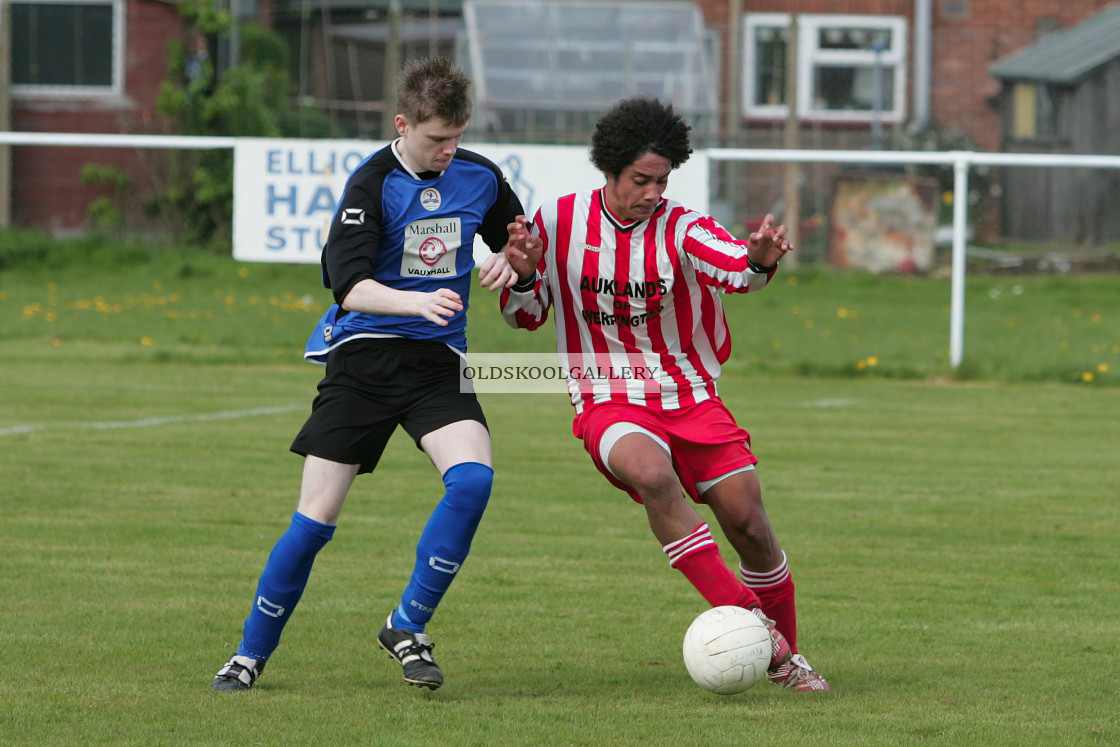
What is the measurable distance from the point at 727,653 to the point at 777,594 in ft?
1.66

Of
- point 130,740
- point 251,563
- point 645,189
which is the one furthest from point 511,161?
point 130,740

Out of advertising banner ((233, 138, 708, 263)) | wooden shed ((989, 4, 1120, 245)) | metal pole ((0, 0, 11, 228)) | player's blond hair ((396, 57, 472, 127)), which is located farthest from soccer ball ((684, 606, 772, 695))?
metal pole ((0, 0, 11, 228))

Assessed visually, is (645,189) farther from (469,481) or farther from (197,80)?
(197,80)

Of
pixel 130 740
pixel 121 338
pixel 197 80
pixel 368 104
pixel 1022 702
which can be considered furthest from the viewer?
pixel 368 104

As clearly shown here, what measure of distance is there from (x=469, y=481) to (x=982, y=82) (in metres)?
A: 20.9

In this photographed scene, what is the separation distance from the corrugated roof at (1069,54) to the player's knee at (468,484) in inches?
705

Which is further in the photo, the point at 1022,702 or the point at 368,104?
the point at 368,104

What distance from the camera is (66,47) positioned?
1952 centimetres

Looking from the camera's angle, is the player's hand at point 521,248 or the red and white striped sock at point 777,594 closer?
the player's hand at point 521,248

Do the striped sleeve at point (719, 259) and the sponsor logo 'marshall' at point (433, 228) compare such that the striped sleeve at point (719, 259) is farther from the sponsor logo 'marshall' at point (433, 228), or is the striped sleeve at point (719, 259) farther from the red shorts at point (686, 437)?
the sponsor logo 'marshall' at point (433, 228)

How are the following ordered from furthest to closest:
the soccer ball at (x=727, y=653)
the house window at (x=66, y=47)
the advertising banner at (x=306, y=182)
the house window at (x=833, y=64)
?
the house window at (x=833, y=64), the house window at (x=66, y=47), the advertising banner at (x=306, y=182), the soccer ball at (x=727, y=653)

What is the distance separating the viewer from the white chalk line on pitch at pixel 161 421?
956cm

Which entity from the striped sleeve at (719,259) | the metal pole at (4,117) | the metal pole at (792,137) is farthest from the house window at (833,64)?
the striped sleeve at (719,259)

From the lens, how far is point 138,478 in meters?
7.98
